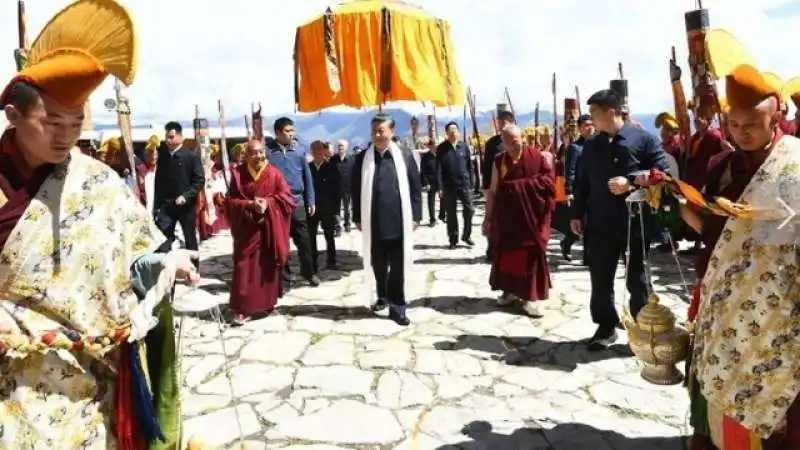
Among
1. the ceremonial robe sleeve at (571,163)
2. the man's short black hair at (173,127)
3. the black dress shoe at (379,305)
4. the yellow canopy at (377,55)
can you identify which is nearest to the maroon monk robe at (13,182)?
the black dress shoe at (379,305)

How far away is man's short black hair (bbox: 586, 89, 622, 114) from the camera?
4.77m

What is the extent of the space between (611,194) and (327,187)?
210 inches

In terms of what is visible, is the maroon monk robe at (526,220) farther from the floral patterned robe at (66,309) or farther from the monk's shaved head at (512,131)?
the floral patterned robe at (66,309)

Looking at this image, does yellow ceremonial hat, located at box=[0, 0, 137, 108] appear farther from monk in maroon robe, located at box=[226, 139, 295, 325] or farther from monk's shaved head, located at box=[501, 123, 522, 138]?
monk's shaved head, located at box=[501, 123, 522, 138]

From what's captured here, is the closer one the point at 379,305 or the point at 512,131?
the point at 512,131

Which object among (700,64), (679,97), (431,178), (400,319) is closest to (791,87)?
(700,64)

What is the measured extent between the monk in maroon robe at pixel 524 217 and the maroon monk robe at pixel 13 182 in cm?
487

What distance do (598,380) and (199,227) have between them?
956cm

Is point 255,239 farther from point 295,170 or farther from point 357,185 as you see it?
point 295,170

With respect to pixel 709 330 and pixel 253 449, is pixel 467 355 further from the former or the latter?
pixel 709 330

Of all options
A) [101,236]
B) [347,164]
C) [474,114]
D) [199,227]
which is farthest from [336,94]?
[474,114]

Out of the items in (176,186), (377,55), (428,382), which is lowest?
(428,382)

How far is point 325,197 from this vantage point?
9297mm

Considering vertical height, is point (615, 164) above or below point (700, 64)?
below
